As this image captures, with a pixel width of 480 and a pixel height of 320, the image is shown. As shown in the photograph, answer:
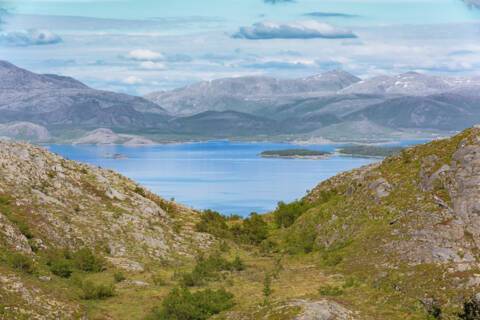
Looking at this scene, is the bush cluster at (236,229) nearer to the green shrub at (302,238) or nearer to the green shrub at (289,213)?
the green shrub at (289,213)

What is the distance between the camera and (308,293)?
3681 cm

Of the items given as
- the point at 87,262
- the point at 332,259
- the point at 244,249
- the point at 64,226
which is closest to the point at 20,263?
the point at 87,262

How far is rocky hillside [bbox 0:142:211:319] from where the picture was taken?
34625mm

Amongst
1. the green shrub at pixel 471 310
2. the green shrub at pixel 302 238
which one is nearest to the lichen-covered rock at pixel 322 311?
the green shrub at pixel 471 310

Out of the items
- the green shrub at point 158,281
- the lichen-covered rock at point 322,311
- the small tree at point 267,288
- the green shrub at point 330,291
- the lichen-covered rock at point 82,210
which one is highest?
the lichen-covered rock at point 82,210

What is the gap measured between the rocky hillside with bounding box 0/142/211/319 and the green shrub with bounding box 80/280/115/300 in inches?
42.8

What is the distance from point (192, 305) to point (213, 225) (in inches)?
1052

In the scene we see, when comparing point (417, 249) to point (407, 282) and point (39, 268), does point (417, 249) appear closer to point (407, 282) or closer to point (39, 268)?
point (407, 282)

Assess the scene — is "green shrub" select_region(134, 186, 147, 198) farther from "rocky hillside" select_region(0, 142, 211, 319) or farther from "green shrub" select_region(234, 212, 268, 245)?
"green shrub" select_region(234, 212, 268, 245)

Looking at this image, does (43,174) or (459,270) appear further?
(43,174)

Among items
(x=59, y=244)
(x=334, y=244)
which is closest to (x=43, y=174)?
(x=59, y=244)

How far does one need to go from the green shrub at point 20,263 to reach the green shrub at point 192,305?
9539mm

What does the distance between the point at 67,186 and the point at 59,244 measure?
10.8 meters

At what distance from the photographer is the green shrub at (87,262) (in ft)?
143
